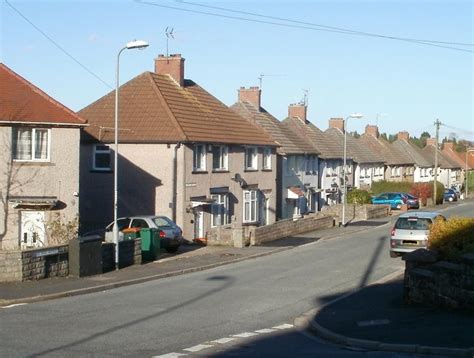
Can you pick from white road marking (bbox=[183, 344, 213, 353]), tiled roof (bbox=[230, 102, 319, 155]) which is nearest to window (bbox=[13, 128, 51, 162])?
white road marking (bbox=[183, 344, 213, 353])

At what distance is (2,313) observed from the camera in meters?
16.4

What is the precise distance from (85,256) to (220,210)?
17952 mm

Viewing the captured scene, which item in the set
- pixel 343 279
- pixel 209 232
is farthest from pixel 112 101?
pixel 343 279

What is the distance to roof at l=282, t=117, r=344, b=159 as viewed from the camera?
62406mm

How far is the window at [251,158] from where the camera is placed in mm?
44719

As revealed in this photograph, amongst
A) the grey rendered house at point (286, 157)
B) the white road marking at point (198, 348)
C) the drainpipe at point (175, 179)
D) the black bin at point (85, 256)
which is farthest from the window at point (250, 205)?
the white road marking at point (198, 348)

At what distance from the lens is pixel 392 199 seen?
66375mm

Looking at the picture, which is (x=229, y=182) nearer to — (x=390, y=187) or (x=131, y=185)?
(x=131, y=185)

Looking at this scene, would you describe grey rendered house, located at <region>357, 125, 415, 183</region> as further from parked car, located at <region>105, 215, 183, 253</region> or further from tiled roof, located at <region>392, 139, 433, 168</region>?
parked car, located at <region>105, 215, 183, 253</region>

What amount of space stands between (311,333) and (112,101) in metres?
28.8

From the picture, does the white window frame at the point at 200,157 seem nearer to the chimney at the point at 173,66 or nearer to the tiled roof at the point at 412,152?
the chimney at the point at 173,66

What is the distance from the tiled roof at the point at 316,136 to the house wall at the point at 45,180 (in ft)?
112

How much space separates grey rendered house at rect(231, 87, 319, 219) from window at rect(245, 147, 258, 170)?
544cm

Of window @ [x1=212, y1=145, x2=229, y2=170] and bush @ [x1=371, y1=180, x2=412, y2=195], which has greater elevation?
window @ [x1=212, y1=145, x2=229, y2=170]
